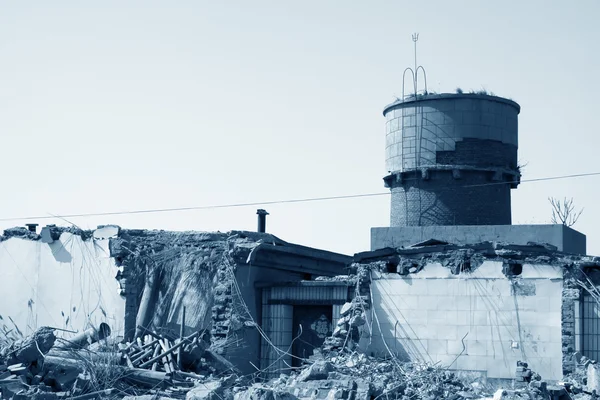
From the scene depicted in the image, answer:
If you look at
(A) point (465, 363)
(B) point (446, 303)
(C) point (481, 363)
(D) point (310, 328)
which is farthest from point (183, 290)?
(C) point (481, 363)

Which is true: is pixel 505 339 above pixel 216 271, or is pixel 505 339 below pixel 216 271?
below

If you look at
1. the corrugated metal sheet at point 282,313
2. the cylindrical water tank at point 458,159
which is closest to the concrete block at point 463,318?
the corrugated metal sheet at point 282,313

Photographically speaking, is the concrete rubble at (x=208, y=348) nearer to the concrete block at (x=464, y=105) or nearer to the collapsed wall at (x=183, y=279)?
the collapsed wall at (x=183, y=279)

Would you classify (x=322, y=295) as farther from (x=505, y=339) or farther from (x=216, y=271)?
(x=505, y=339)

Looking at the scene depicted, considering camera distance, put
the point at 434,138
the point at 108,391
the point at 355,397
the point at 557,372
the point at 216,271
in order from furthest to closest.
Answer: the point at 434,138 < the point at 216,271 < the point at 557,372 < the point at 108,391 < the point at 355,397

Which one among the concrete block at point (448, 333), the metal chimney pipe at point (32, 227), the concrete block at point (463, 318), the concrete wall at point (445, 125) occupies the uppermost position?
the concrete wall at point (445, 125)

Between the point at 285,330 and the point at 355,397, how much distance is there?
5686mm

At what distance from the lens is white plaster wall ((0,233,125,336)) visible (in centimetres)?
1873

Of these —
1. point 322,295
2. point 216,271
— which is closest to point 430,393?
point 322,295

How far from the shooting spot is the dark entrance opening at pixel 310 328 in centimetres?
1841

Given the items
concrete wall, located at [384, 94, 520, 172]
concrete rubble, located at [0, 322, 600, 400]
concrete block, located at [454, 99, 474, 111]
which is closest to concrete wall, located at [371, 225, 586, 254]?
concrete wall, located at [384, 94, 520, 172]

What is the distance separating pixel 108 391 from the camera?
1395 centimetres

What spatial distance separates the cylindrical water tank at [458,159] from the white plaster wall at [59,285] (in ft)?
33.7

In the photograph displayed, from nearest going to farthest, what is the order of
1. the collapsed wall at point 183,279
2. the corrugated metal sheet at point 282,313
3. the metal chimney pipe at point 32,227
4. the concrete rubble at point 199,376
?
the concrete rubble at point 199,376, the collapsed wall at point 183,279, the corrugated metal sheet at point 282,313, the metal chimney pipe at point 32,227
